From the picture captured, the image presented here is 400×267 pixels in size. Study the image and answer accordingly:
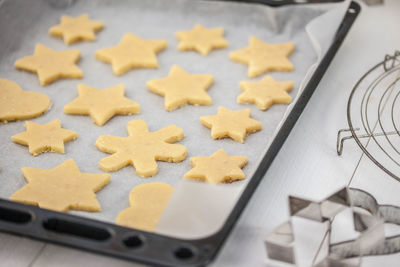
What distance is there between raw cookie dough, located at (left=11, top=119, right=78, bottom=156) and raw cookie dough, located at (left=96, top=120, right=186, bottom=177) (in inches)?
3.1

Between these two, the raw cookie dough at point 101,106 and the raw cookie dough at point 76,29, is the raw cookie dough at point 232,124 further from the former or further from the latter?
the raw cookie dough at point 76,29

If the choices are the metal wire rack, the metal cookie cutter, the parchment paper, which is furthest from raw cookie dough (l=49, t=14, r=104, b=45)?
the metal cookie cutter

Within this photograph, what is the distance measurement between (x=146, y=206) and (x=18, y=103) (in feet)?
1.62

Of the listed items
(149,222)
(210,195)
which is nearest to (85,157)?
(149,222)

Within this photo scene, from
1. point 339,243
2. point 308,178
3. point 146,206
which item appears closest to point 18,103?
point 146,206

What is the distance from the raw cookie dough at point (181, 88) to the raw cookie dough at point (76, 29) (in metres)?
0.32

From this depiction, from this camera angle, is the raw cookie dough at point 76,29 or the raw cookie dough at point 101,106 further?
the raw cookie dough at point 76,29

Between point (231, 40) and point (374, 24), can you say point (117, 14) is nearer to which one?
point (231, 40)

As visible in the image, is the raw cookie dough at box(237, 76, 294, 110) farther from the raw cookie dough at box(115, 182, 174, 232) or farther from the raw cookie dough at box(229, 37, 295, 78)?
the raw cookie dough at box(115, 182, 174, 232)

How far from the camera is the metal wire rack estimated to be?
1271 mm

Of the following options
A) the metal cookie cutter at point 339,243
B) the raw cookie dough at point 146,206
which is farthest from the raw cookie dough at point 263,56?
the metal cookie cutter at point 339,243

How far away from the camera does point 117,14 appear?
5.94 feet

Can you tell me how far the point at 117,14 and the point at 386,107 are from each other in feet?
2.80

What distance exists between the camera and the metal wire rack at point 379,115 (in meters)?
1.27
